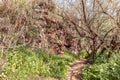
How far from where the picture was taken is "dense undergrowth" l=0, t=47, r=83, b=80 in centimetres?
891

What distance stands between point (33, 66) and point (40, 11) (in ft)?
16.9

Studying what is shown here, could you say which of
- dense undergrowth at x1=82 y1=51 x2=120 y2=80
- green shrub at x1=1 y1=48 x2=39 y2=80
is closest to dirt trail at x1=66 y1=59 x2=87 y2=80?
dense undergrowth at x1=82 y1=51 x2=120 y2=80

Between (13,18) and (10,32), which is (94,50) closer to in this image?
(13,18)

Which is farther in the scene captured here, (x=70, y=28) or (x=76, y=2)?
(x=70, y=28)

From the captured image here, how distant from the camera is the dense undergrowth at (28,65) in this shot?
29.2 feet

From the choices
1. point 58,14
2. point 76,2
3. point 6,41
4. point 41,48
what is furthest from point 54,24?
point 6,41

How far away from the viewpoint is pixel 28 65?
10500 millimetres

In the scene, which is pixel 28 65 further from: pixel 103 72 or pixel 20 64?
pixel 103 72

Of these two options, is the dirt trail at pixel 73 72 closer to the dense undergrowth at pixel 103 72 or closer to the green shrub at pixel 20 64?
the dense undergrowth at pixel 103 72

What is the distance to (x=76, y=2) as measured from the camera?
15656mm

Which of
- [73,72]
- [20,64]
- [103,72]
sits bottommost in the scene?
[73,72]

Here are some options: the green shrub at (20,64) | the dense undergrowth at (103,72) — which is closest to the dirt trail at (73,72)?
the dense undergrowth at (103,72)

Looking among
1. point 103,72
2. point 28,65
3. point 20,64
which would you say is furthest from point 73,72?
point 20,64

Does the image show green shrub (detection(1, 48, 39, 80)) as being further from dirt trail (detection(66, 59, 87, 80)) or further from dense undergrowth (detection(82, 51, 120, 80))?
dense undergrowth (detection(82, 51, 120, 80))
